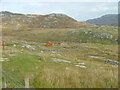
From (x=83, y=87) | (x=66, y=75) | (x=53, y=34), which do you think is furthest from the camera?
(x=53, y=34)

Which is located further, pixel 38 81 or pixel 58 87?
pixel 38 81

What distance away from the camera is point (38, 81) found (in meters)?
8.64

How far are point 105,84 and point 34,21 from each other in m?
193

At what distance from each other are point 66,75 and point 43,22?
A: 181 metres

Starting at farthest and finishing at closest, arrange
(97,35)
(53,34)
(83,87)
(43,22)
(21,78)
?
(43,22)
(53,34)
(97,35)
(21,78)
(83,87)

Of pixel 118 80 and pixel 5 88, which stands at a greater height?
pixel 118 80

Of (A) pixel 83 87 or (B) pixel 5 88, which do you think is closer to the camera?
(A) pixel 83 87

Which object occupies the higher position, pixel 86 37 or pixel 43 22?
pixel 43 22

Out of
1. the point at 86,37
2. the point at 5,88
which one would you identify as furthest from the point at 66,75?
the point at 86,37

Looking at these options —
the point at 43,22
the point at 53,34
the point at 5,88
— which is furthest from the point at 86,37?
the point at 5,88

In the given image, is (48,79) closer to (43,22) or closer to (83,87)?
(83,87)

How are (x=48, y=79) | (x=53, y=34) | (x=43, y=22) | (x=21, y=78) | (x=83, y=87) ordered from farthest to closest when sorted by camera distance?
(x=43, y=22), (x=53, y=34), (x=21, y=78), (x=48, y=79), (x=83, y=87)

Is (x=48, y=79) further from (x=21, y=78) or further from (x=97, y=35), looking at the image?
(x=97, y=35)

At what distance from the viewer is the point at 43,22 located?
187 m
